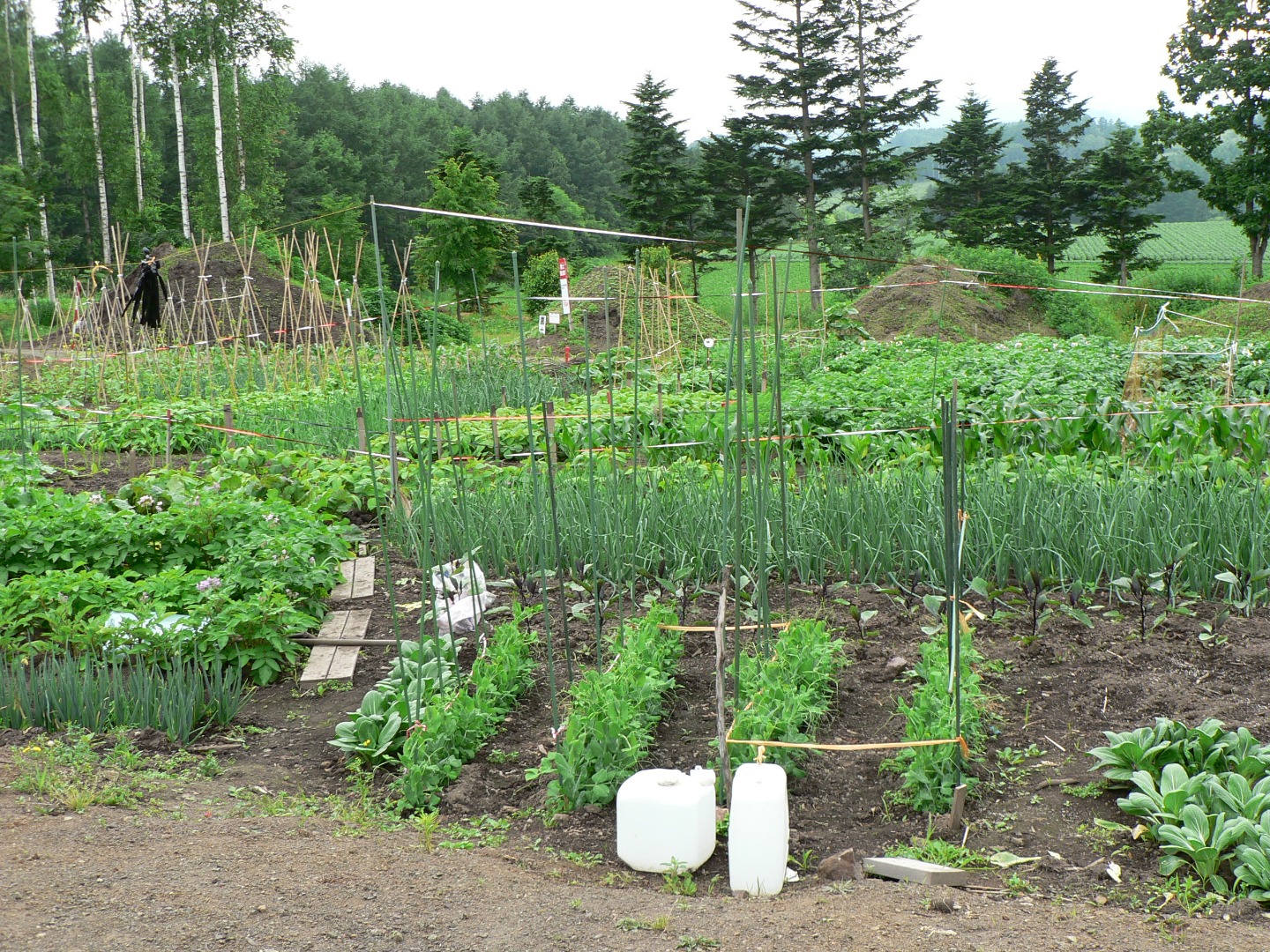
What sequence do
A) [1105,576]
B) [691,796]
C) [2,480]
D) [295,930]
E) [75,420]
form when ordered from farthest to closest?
[75,420]
[2,480]
[1105,576]
[691,796]
[295,930]

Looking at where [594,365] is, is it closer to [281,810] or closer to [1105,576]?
[1105,576]

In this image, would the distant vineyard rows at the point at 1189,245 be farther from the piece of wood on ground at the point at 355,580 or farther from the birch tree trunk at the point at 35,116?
the piece of wood on ground at the point at 355,580

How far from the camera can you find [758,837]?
1.82m

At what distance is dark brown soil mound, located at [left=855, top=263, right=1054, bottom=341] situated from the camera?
43.8ft

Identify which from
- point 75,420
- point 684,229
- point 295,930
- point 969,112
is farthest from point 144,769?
point 969,112

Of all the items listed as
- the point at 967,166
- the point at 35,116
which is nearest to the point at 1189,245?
the point at 967,166

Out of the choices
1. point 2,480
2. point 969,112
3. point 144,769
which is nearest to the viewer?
point 144,769

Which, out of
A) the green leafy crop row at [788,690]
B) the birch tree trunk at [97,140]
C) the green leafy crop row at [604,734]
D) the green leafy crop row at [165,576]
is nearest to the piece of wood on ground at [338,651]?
the green leafy crop row at [165,576]

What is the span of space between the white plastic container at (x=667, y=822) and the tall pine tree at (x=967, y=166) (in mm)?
26371

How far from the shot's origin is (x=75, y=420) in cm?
725

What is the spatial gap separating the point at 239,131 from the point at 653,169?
34.0 ft

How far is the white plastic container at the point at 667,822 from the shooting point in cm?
188

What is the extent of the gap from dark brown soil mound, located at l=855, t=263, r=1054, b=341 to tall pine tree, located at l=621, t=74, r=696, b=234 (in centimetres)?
1045

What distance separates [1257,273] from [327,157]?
2962 centimetres
